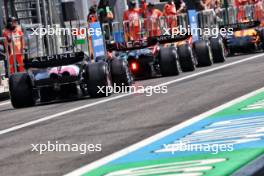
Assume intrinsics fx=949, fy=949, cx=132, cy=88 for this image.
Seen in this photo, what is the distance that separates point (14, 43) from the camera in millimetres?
22297

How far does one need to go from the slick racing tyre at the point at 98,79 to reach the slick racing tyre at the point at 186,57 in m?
5.26

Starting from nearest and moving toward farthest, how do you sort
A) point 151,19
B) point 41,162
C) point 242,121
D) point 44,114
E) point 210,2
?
point 41,162
point 242,121
point 44,114
point 151,19
point 210,2

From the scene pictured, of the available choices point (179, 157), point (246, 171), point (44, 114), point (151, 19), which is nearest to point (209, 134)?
point (179, 157)

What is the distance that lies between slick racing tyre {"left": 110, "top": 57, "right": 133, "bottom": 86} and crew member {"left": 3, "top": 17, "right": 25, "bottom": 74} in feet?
13.8

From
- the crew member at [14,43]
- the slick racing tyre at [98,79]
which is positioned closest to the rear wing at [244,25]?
the crew member at [14,43]

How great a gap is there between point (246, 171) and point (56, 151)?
12.8 feet

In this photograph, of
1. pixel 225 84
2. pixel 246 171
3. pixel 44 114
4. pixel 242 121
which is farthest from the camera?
pixel 225 84

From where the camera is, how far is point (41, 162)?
9492 millimetres

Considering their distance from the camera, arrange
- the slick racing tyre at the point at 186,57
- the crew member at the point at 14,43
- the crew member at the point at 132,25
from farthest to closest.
→ 1. the crew member at the point at 132,25
2. the slick racing tyre at the point at 186,57
3. the crew member at the point at 14,43

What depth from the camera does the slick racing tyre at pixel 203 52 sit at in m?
23.9

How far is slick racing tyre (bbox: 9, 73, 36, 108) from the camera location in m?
17.5

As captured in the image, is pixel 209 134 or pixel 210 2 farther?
pixel 210 2

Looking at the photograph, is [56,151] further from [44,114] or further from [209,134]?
[44,114]

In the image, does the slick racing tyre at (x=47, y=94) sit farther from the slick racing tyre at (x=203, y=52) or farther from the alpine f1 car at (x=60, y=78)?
the slick racing tyre at (x=203, y=52)
